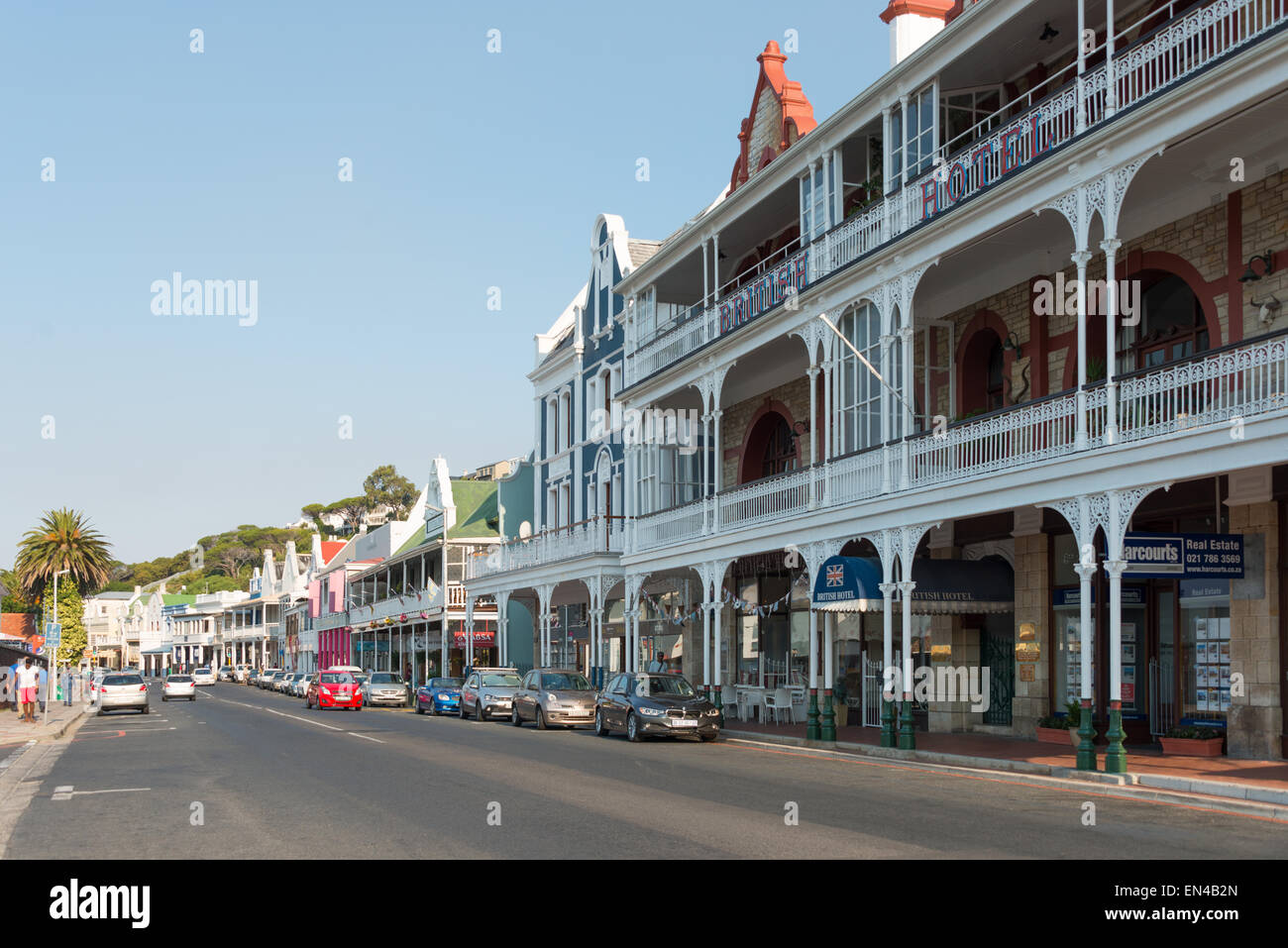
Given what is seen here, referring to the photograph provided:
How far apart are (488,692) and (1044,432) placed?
852 inches

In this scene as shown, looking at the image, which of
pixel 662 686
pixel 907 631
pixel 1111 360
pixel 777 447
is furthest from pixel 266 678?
pixel 1111 360

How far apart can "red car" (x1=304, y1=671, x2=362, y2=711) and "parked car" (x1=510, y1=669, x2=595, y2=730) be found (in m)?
14.5

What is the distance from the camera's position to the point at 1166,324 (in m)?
19.9

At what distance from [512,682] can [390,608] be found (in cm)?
3010

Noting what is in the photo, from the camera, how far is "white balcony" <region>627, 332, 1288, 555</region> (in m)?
15.5

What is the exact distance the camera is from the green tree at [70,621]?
Result: 83.9 meters

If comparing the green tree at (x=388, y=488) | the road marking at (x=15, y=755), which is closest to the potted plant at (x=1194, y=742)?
the road marking at (x=15, y=755)

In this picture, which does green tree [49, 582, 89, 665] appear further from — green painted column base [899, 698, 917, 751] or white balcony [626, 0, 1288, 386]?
green painted column base [899, 698, 917, 751]

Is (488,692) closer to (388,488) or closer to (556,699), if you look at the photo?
(556,699)

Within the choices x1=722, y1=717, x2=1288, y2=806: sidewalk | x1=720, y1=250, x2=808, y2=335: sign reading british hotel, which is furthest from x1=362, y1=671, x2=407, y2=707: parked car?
x1=722, y1=717, x2=1288, y2=806: sidewalk

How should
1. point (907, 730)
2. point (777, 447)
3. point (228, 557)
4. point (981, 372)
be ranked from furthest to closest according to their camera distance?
point (228, 557) → point (777, 447) → point (981, 372) → point (907, 730)

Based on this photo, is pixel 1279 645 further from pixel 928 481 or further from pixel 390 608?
pixel 390 608

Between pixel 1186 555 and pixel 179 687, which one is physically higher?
pixel 1186 555
